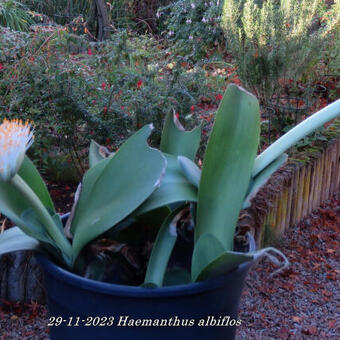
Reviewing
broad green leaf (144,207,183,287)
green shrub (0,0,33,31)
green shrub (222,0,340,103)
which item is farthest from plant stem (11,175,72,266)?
green shrub (0,0,33,31)

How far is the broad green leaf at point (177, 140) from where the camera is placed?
4.98 feet

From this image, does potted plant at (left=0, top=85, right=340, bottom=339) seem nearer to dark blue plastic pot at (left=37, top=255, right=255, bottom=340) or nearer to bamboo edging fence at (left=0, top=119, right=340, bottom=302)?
dark blue plastic pot at (left=37, top=255, right=255, bottom=340)

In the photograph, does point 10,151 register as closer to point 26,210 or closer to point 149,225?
point 26,210

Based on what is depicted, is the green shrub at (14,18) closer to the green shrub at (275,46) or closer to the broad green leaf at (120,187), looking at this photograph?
the green shrub at (275,46)

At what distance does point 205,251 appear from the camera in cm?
124

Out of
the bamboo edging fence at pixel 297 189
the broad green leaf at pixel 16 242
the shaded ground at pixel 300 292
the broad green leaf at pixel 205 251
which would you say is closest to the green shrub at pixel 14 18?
the bamboo edging fence at pixel 297 189

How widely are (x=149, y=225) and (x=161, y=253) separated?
16 centimetres

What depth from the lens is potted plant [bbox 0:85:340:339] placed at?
122cm

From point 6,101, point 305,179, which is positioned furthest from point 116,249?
point 305,179

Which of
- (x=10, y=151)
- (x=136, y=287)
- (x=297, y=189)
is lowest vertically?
→ (x=297, y=189)

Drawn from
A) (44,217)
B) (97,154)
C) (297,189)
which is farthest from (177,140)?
(297,189)

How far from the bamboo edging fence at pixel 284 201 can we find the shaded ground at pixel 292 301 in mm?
92

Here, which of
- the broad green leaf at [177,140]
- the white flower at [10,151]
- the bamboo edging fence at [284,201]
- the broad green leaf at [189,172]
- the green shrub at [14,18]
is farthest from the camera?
the green shrub at [14,18]

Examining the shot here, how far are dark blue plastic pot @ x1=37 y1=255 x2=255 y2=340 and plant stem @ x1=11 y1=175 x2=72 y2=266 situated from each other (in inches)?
2.0
